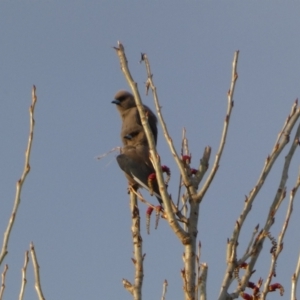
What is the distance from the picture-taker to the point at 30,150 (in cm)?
325

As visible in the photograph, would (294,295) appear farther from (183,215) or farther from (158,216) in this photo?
(158,216)

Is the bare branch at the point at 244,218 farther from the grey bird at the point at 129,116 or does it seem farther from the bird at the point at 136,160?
the grey bird at the point at 129,116

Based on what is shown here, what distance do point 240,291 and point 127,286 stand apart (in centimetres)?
91

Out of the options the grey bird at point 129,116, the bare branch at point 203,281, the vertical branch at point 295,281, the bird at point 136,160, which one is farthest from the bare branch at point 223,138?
the grey bird at point 129,116

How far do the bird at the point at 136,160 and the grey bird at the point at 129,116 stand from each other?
101 mm

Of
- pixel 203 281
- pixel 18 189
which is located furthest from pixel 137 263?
pixel 18 189

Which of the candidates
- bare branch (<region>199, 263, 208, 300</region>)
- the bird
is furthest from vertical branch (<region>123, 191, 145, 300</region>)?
the bird

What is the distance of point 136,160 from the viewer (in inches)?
294

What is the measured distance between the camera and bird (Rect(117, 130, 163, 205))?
281 inches

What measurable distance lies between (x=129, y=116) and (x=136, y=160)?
1.34 meters

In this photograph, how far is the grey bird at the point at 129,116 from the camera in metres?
8.16

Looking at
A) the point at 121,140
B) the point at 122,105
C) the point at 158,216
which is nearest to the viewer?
the point at 158,216

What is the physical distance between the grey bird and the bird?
0.10 metres

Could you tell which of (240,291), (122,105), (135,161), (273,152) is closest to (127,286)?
(240,291)
